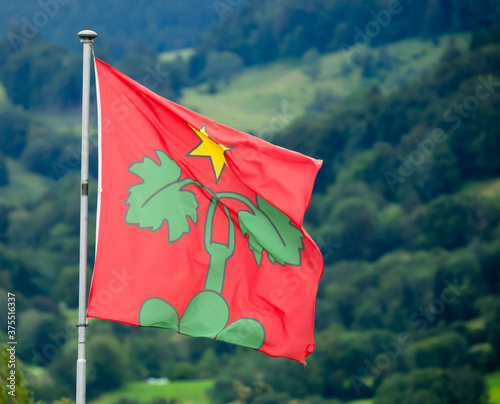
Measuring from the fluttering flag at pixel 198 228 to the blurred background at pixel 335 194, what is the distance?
154 feet

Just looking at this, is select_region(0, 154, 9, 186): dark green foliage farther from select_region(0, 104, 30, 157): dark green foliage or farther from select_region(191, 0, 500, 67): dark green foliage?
select_region(191, 0, 500, 67): dark green foliage

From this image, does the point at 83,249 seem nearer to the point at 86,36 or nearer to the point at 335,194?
the point at 86,36

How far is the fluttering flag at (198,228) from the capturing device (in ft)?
31.8

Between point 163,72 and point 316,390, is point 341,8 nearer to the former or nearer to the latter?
point 163,72

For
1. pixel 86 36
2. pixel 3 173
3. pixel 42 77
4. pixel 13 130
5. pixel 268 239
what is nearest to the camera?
pixel 86 36

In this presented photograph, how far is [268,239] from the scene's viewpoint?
10.2 metres

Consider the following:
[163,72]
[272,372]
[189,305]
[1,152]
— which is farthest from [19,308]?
[189,305]

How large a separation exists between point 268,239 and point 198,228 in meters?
0.74

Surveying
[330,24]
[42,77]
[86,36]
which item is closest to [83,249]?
[86,36]

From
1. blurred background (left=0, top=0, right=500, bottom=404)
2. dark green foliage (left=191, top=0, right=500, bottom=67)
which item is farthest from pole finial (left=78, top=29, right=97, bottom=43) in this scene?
dark green foliage (left=191, top=0, right=500, bottom=67)

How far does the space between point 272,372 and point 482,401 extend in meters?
18.7

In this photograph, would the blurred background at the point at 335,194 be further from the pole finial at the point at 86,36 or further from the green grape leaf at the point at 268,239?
the pole finial at the point at 86,36

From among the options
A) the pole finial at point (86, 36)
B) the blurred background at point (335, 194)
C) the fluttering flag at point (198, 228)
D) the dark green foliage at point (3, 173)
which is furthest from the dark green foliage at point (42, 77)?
the pole finial at point (86, 36)

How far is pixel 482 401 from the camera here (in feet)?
245
